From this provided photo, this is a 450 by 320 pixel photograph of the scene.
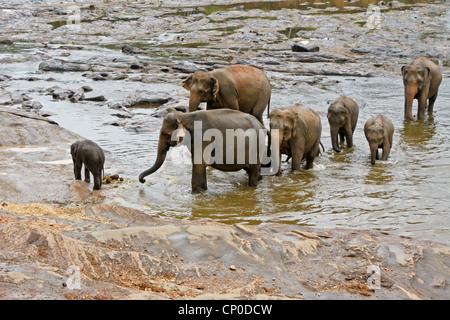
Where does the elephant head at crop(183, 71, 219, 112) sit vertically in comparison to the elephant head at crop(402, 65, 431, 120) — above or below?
above

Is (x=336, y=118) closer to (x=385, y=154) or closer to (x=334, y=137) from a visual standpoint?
(x=334, y=137)

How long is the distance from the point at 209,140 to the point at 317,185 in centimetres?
207

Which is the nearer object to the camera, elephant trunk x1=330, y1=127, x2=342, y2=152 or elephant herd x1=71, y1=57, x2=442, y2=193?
elephant herd x1=71, y1=57, x2=442, y2=193

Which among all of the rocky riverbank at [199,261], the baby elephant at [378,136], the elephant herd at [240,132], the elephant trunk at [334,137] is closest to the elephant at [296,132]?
the elephant herd at [240,132]

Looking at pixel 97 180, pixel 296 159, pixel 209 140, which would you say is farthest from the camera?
pixel 296 159

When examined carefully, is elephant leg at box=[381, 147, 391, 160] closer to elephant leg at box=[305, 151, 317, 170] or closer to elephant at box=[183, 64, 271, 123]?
elephant leg at box=[305, 151, 317, 170]

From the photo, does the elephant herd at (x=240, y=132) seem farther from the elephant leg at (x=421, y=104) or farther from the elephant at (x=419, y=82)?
the elephant leg at (x=421, y=104)

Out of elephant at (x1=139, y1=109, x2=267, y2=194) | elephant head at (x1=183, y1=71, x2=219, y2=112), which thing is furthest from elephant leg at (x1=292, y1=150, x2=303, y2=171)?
elephant head at (x1=183, y1=71, x2=219, y2=112)

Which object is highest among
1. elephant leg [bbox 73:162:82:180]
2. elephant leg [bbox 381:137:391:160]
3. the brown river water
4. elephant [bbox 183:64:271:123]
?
elephant [bbox 183:64:271:123]

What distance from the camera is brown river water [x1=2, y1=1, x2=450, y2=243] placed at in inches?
349

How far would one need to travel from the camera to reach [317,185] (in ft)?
34.6

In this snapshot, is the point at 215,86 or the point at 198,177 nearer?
the point at 198,177

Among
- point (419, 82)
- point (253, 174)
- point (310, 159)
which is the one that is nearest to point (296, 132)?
point (310, 159)

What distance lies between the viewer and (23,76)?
2209 cm
